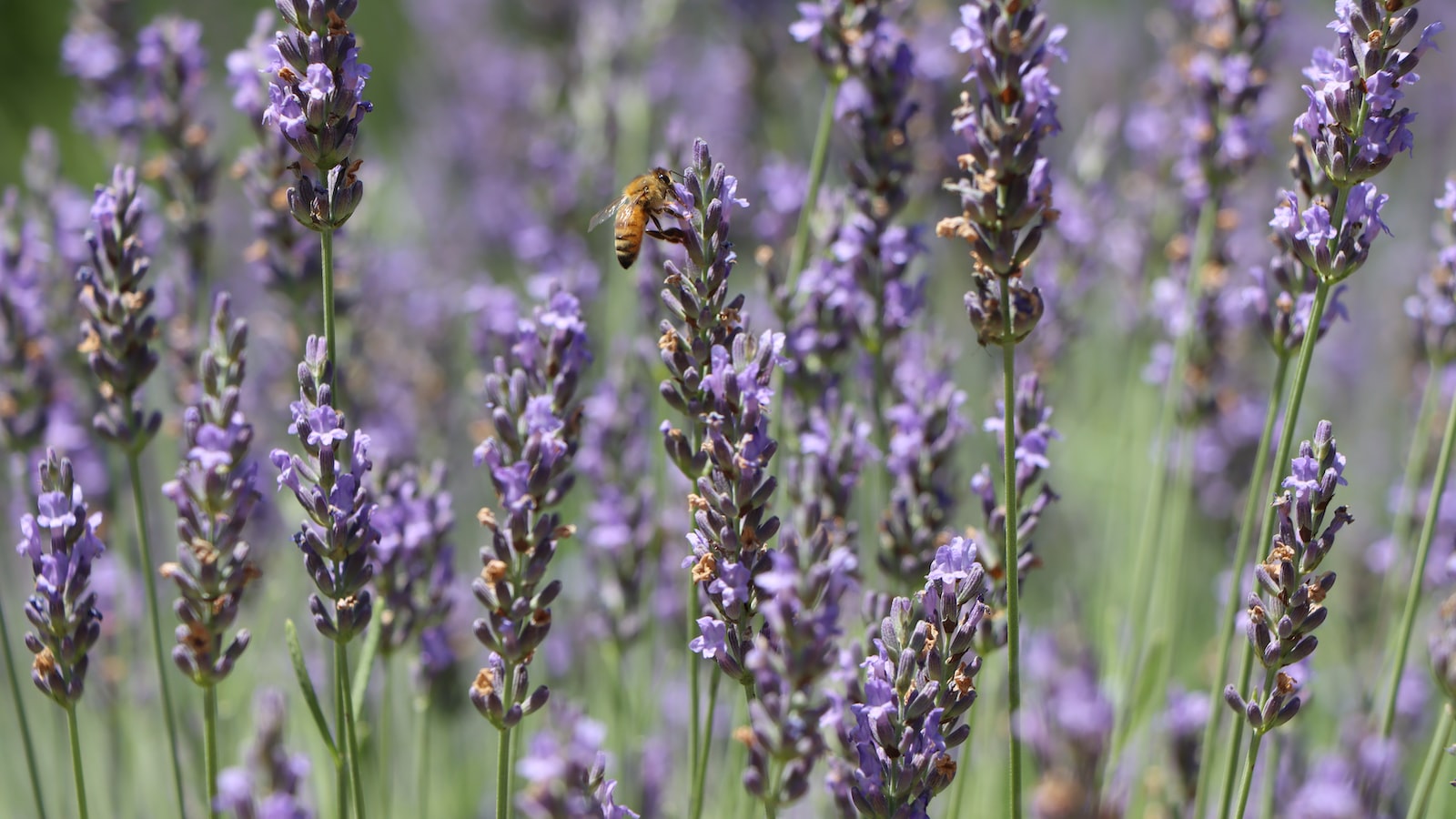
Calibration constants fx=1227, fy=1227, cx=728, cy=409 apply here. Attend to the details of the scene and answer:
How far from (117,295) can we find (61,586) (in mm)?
532

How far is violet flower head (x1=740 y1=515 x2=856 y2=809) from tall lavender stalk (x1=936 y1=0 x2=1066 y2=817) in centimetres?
26

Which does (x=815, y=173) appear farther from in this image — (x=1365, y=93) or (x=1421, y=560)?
(x=1421, y=560)

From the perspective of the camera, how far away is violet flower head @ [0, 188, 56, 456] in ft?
8.15

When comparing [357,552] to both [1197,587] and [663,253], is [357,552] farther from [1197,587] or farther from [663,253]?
[1197,587]

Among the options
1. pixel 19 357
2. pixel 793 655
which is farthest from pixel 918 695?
pixel 19 357

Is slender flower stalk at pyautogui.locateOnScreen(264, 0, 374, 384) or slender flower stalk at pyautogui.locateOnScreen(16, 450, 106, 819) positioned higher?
slender flower stalk at pyautogui.locateOnScreen(264, 0, 374, 384)

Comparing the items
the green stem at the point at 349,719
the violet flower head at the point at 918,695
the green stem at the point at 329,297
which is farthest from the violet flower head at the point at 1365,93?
the green stem at the point at 349,719

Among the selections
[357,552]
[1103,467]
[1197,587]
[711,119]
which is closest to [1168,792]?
[357,552]

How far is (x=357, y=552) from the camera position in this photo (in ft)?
5.65

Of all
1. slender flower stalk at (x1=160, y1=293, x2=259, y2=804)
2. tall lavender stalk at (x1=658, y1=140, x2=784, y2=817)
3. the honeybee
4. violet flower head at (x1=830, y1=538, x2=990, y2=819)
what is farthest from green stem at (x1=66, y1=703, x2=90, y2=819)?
the honeybee

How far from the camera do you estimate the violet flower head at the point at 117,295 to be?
6.67 feet

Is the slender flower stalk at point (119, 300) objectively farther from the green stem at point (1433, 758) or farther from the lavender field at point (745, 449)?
the green stem at point (1433, 758)

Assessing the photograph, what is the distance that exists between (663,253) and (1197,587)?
2.73 meters

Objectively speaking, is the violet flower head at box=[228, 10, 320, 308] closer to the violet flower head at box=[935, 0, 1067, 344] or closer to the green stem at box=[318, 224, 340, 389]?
the green stem at box=[318, 224, 340, 389]
